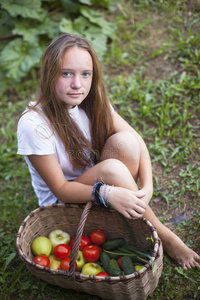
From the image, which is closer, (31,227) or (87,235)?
(31,227)

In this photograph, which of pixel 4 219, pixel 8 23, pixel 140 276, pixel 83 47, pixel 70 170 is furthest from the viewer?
pixel 8 23

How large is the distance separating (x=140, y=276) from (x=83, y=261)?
1.74 ft

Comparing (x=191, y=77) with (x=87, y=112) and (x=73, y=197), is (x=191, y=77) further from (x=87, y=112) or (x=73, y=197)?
(x=73, y=197)

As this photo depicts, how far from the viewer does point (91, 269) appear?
6.75 feet

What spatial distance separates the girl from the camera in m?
2.05

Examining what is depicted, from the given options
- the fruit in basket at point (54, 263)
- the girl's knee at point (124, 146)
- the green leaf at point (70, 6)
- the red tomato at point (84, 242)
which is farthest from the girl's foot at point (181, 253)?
the green leaf at point (70, 6)

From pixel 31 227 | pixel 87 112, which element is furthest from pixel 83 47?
pixel 31 227

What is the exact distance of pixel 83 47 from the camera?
6.89 ft

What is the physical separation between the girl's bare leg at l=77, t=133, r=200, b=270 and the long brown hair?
159mm

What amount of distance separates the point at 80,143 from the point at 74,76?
492 mm

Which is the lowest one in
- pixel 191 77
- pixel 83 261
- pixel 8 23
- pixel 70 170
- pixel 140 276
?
pixel 83 261

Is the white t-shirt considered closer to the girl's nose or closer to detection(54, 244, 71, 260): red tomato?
the girl's nose

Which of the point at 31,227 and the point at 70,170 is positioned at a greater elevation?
the point at 70,170

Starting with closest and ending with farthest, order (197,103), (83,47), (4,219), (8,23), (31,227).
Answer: (83,47) → (31,227) → (4,219) → (197,103) → (8,23)
